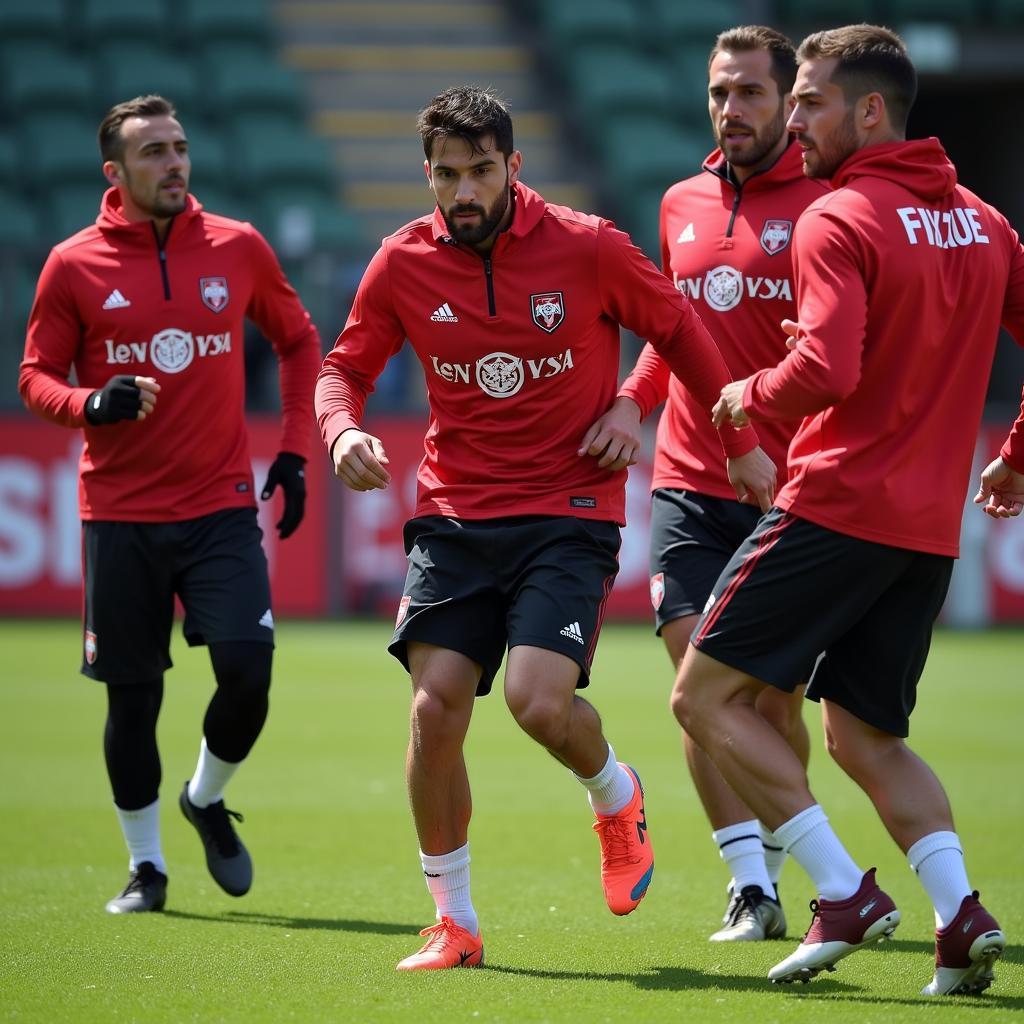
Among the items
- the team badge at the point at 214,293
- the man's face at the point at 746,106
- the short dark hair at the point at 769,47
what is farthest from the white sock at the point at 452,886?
the short dark hair at the point at 769,47

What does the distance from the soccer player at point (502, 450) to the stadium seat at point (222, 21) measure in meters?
18.0

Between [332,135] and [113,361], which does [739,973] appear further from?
[332,135]

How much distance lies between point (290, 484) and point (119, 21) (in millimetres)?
16554

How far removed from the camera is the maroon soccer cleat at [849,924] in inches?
171

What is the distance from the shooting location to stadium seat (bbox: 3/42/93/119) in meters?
20.2

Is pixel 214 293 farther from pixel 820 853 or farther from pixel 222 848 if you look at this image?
pixel 820 853

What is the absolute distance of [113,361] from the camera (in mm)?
6121

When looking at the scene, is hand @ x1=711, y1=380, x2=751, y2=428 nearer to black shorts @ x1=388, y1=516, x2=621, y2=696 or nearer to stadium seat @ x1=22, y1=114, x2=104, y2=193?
black shorts @ x1=388, y1=516, x2=621, y2=696

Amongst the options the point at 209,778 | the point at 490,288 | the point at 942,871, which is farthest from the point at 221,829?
the point at 942,871

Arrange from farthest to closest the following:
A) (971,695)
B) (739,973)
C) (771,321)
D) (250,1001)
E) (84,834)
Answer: (971,695) → (84,834) → (771,321) → (739,973) → (250,1001)

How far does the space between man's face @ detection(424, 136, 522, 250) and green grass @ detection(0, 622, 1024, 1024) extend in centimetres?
205

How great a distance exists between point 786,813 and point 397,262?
1895 mm

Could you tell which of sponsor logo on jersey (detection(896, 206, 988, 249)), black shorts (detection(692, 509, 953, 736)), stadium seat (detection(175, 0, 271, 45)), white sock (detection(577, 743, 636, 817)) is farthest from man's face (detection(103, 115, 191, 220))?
stadium seat (detection(175, 0, 271, 45))

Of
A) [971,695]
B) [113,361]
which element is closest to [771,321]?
[113,361]
